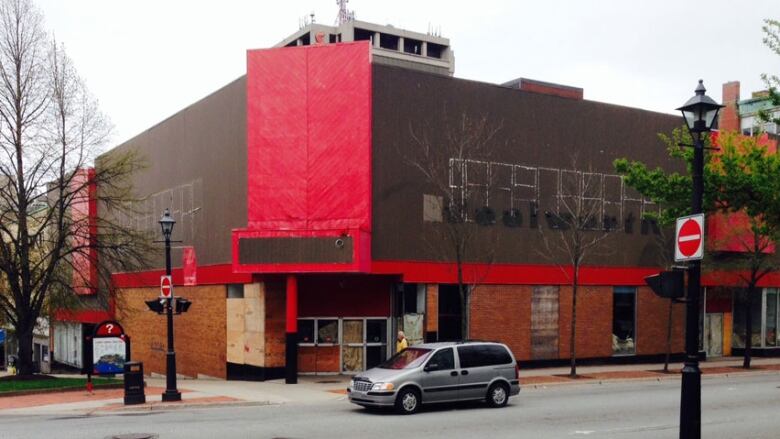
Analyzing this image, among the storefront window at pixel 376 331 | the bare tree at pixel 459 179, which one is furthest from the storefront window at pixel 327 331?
the bare tree at pixel 459 179

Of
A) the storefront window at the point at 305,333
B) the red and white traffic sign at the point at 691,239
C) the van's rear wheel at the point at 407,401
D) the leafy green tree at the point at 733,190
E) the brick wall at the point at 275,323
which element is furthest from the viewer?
the storefront window at the point at 305,333

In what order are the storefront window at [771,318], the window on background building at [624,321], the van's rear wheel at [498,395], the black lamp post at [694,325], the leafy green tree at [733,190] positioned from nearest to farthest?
the black lamp post at [694,325]
the leafy green tree at [733,190]
the van's rear wheel at [498,395]
the window on background building at [624,321]
the storefront window at [771,318]

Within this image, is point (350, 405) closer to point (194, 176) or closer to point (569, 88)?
point (194, 176)

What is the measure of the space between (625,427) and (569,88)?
22511 mm

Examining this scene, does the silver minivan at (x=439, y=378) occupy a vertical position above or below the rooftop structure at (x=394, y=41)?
below

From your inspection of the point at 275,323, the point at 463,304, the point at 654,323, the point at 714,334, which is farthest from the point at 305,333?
the point at 714,334

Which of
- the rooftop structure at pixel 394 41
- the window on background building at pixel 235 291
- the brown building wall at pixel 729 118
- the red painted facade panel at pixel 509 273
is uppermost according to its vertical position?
the rooftop structure at pixel 394 41

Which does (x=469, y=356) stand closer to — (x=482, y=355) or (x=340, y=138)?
(x=482, y=355)

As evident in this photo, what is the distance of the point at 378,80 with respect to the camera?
1086 inches

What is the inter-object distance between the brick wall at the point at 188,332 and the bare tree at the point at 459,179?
29.1 feet

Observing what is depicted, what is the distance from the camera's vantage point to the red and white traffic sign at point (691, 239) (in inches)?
447

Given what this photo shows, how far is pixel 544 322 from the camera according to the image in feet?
103

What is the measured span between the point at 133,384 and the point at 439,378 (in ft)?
27.1

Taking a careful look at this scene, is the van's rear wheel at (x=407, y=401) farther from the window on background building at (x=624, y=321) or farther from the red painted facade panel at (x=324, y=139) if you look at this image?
the window on background building at (x=624, y=321)
